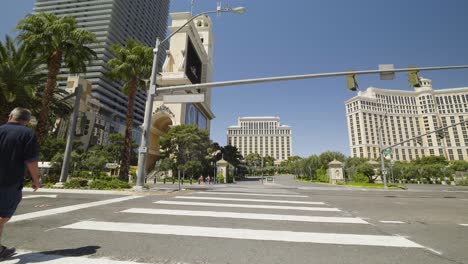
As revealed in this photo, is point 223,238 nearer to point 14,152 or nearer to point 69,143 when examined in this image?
point 14,152

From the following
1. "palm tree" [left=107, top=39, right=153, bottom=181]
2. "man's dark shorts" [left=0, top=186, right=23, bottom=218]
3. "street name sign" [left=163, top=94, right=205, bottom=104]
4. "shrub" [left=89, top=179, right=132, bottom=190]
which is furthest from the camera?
"palm tree" [left=107, top=39, right=153, bottom=181]

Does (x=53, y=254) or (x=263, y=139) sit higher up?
(x=263, y=139)

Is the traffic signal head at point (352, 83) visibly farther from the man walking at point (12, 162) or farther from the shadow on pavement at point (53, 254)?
the man walking at point (12, 162)

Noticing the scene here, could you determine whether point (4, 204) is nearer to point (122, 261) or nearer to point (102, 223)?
point (122, 261)

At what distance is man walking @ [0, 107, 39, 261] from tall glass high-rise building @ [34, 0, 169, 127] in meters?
81.3

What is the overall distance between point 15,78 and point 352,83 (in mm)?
20979

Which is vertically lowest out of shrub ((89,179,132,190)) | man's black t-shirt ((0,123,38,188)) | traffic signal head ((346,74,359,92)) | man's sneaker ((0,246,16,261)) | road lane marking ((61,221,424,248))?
road lane marking ((61,221,424,248))

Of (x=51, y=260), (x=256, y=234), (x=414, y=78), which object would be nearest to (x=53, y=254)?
(x=51, y=260)

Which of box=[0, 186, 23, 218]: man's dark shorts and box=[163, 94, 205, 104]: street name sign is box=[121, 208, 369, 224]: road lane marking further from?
box=[163, 94, 205, 104]: street name sign

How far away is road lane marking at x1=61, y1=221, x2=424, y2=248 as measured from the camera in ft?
11.4

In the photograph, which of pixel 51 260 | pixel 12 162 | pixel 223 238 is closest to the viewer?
pixel 51 260

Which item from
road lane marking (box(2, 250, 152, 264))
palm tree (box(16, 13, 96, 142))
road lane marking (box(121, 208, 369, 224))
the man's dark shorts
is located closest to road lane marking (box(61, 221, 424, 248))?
road lane marking (box(121, 208, 369, 224))

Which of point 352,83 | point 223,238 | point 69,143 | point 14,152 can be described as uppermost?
point 352,83

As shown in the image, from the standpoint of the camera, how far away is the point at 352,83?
9867mm
